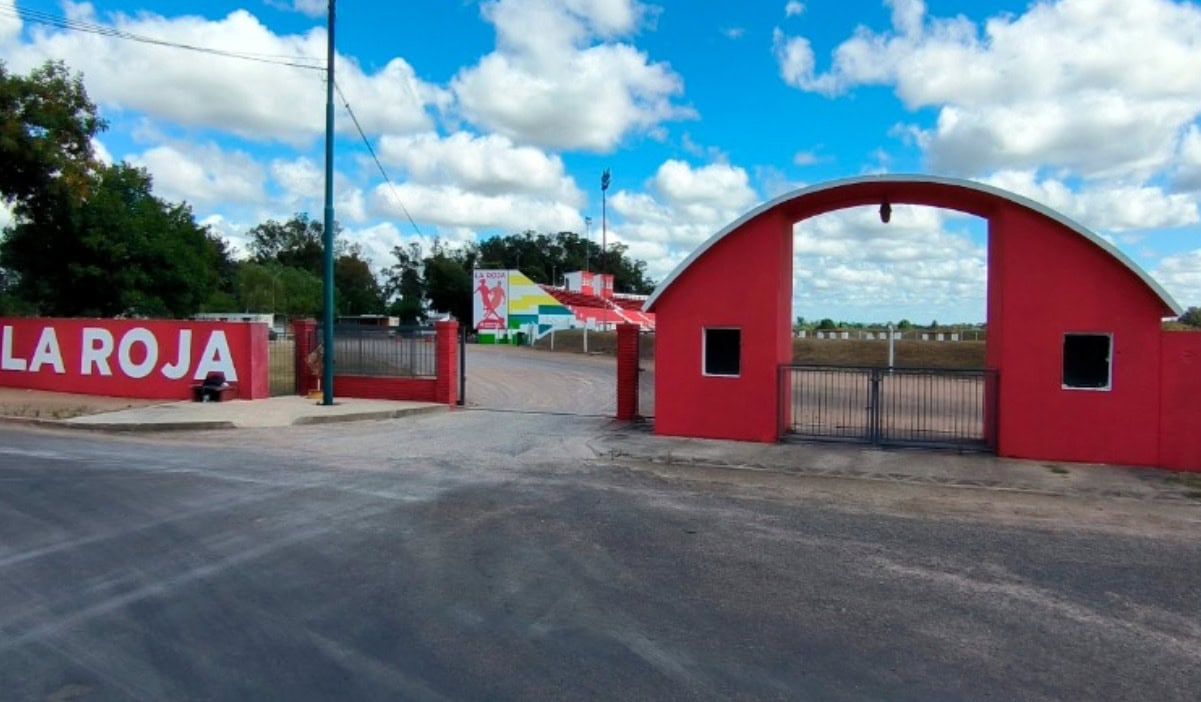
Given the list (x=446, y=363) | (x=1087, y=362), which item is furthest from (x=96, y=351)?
(x=1087, y=362)

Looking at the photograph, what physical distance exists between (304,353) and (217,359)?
2.09 meters

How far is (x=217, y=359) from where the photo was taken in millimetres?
18953

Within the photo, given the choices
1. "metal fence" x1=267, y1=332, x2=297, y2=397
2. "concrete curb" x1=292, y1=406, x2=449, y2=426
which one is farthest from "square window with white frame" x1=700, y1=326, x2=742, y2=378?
"metal fence" x1=267, y1=332, x2=297, y2=397

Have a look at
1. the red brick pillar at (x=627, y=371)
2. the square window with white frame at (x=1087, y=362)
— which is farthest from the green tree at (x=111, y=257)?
the square window with white frame at (x=1087, y=362)

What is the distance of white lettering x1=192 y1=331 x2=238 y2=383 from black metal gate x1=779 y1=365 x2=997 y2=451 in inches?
501

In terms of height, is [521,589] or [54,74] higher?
[54,74]

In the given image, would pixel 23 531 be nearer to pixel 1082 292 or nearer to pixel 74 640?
pixel 74 640

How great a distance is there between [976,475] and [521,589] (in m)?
7.93

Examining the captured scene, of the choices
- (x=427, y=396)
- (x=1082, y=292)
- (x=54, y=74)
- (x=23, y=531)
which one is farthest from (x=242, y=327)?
(x=1082, y=292)

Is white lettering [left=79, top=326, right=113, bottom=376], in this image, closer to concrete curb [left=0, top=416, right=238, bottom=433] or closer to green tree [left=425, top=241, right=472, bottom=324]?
concrete curb [left=0, top=416, right=238, bottom=433]

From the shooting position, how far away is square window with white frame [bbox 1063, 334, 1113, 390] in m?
12.2

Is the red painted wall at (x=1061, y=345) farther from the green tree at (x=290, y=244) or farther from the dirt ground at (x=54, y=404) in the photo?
the green tree at (x=290, y=244)

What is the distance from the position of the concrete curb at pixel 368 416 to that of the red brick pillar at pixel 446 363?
48cm

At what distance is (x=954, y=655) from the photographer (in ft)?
16.0
